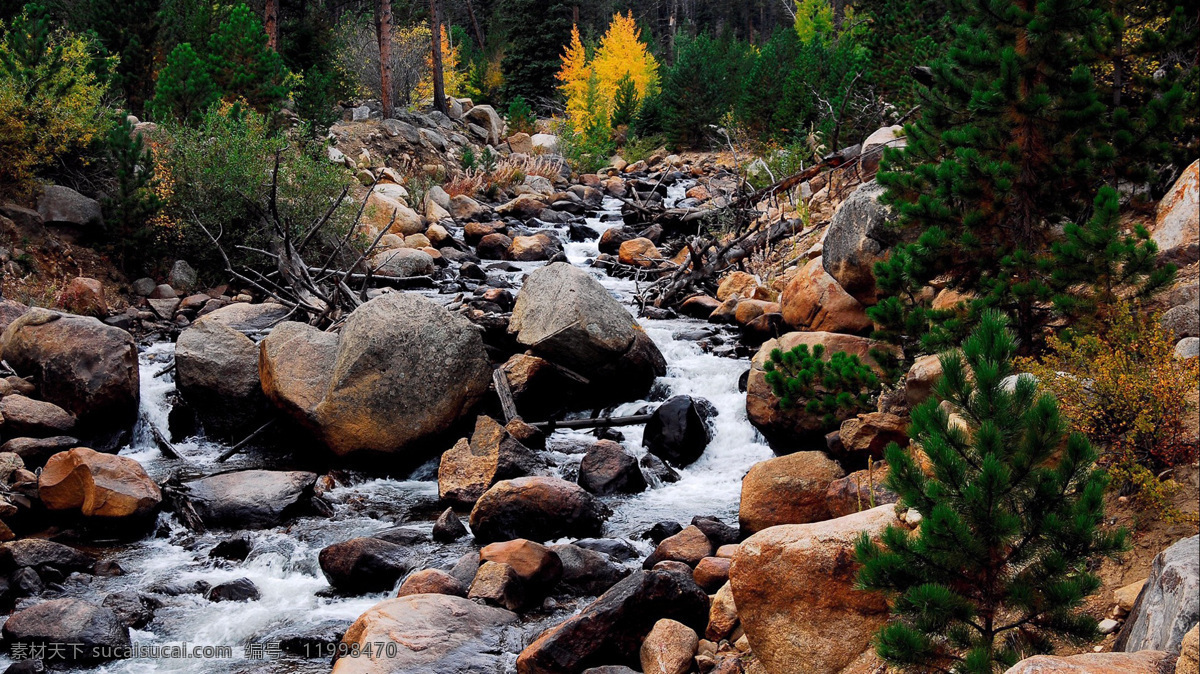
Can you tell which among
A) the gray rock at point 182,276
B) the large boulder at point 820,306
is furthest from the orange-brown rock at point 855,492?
the gray rock at point 182,276

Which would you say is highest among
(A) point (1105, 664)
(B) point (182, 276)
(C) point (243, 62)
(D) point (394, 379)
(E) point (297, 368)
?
(C) point (243, 62)

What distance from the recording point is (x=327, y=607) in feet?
20.9

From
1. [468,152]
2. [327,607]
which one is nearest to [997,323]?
[327,607]

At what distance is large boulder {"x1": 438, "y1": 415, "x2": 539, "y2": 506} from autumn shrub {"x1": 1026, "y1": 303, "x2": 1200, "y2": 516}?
5.15 meters

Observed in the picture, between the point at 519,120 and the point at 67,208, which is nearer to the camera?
the point at 67,208

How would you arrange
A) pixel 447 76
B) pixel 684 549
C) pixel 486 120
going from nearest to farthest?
pixel 684 549 → pixel 486 120 → pixel 447 76

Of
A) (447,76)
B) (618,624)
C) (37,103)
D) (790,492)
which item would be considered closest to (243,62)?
(37,103)

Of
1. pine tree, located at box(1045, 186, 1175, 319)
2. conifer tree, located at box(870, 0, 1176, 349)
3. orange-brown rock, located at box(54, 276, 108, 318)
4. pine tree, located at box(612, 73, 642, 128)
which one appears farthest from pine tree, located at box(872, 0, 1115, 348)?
pine tree, located at box(612, 73, 642, 128)

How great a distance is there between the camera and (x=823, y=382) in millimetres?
7609

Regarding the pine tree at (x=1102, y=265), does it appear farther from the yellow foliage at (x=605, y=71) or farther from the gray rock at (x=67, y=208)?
the yellow foliage at (x=605, y=71)

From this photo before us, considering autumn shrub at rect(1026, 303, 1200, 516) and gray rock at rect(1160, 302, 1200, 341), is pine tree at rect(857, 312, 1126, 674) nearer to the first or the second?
autumn shrub at rect(1026, 303, 1200, 516)

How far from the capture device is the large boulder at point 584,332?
10391mm

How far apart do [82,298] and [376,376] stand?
6174mm

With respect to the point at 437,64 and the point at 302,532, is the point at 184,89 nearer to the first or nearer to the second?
the point at 302,532
